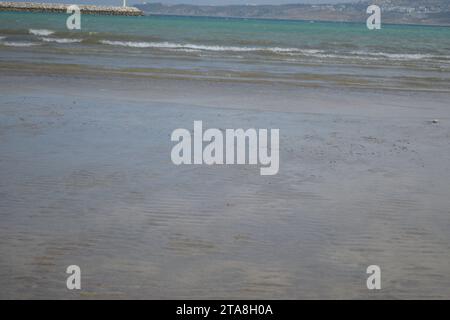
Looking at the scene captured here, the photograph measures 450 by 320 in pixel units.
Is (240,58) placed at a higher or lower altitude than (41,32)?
lower

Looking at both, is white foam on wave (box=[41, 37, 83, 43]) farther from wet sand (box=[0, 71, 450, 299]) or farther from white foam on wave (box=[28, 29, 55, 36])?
wet sand (box=[0, 71, 450, 299])

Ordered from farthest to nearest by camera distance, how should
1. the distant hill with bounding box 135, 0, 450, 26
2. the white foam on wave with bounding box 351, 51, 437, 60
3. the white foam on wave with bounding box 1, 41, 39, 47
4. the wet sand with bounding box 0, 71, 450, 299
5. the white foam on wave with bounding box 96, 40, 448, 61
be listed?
the distant hill with bounding box 135, 0, 450, 26, the white foam on wave with bounding box 351, 51, 437, 60, the white foam on wave with bounding box 96, 40, 448, 61, the white foam on wave with bounding box 1, 41, 39, 47, the wet sand with bounding box 0, 71, 450, 299

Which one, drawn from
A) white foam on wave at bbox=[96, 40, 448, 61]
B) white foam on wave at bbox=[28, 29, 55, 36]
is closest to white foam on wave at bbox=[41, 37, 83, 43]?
white foam on wave at bbox=[96, 40, 448, 61]

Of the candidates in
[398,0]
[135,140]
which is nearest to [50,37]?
[135,140]

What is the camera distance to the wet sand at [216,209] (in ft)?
15.1

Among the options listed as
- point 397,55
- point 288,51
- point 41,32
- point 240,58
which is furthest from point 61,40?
point 397,55

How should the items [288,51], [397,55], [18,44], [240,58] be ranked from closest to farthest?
[240,58] < [18,44] < [288,51] < [397,55]

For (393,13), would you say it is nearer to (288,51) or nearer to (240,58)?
(288,51)

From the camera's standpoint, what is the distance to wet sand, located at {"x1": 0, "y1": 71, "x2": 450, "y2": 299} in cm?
461

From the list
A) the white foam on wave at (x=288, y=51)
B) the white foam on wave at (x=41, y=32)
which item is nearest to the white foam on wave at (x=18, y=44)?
the white foam on wave at (x=288, y=51)

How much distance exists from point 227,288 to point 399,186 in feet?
11.3

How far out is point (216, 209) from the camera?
6.21m

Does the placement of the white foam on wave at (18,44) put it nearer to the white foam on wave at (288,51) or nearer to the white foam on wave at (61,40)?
the white foam on wave at (61,40)
